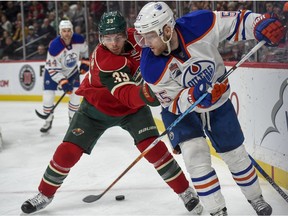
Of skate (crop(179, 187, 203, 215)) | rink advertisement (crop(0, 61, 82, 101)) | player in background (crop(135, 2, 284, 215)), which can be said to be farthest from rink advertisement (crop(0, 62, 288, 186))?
rink advertisement (crop(0, 61, 82, 101))

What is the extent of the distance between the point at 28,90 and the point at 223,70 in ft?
20.5

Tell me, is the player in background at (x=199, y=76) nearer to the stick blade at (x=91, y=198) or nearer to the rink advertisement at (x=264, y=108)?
the rink advertisement at (x=264, y=108)

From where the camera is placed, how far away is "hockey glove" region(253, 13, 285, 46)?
2.32 m

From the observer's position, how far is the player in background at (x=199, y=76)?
2299 millimetres

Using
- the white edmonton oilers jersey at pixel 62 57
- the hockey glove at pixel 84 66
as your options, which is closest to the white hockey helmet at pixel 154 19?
the hockey glove at pixel 84 66

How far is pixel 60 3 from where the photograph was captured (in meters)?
8.49

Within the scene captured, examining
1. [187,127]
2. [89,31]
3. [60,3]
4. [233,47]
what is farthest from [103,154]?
[60,3]

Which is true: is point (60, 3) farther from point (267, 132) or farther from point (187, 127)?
point (187, 127)

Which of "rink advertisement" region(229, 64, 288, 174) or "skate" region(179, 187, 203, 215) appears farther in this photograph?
"rink advertisement" region(229, 64, 288, 174)

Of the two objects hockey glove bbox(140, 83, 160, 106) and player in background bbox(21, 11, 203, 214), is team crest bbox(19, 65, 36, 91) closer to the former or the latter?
player in background bbox(21, 11, 203, 214)

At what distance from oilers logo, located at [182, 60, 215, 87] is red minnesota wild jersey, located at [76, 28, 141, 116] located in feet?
1.15

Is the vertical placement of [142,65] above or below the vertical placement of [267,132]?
above

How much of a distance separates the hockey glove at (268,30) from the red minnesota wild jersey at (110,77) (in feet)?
2.08

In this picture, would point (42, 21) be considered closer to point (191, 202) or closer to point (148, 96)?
point (191, 202)
